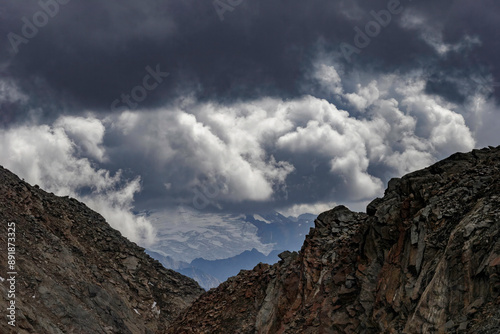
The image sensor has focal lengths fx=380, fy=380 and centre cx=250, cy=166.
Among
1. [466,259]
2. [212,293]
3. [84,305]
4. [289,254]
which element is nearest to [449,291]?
[466,259]

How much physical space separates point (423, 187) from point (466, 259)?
25.9 ft

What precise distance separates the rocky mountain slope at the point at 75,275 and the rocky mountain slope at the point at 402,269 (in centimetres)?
1428

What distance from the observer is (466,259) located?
53.0 ft

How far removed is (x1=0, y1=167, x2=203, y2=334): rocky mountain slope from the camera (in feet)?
125

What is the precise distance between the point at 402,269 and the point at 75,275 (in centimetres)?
4135

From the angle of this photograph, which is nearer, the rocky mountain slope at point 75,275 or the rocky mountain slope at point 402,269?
the rocky mountain slope at point 402,269

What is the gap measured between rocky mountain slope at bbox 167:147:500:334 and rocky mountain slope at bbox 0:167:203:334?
1428 cm

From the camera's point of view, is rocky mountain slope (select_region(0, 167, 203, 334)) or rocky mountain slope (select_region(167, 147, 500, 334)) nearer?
rocky mountain slope (select_region(167, 147, 500, 334))

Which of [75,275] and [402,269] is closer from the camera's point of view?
[402,269]

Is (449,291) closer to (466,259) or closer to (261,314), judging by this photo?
(466,259)

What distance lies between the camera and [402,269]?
20203 millimetres

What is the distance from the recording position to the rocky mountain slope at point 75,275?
38.1 meters

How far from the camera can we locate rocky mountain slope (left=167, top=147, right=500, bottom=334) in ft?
51.2

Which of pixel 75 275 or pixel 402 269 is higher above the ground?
pixel 75 275
